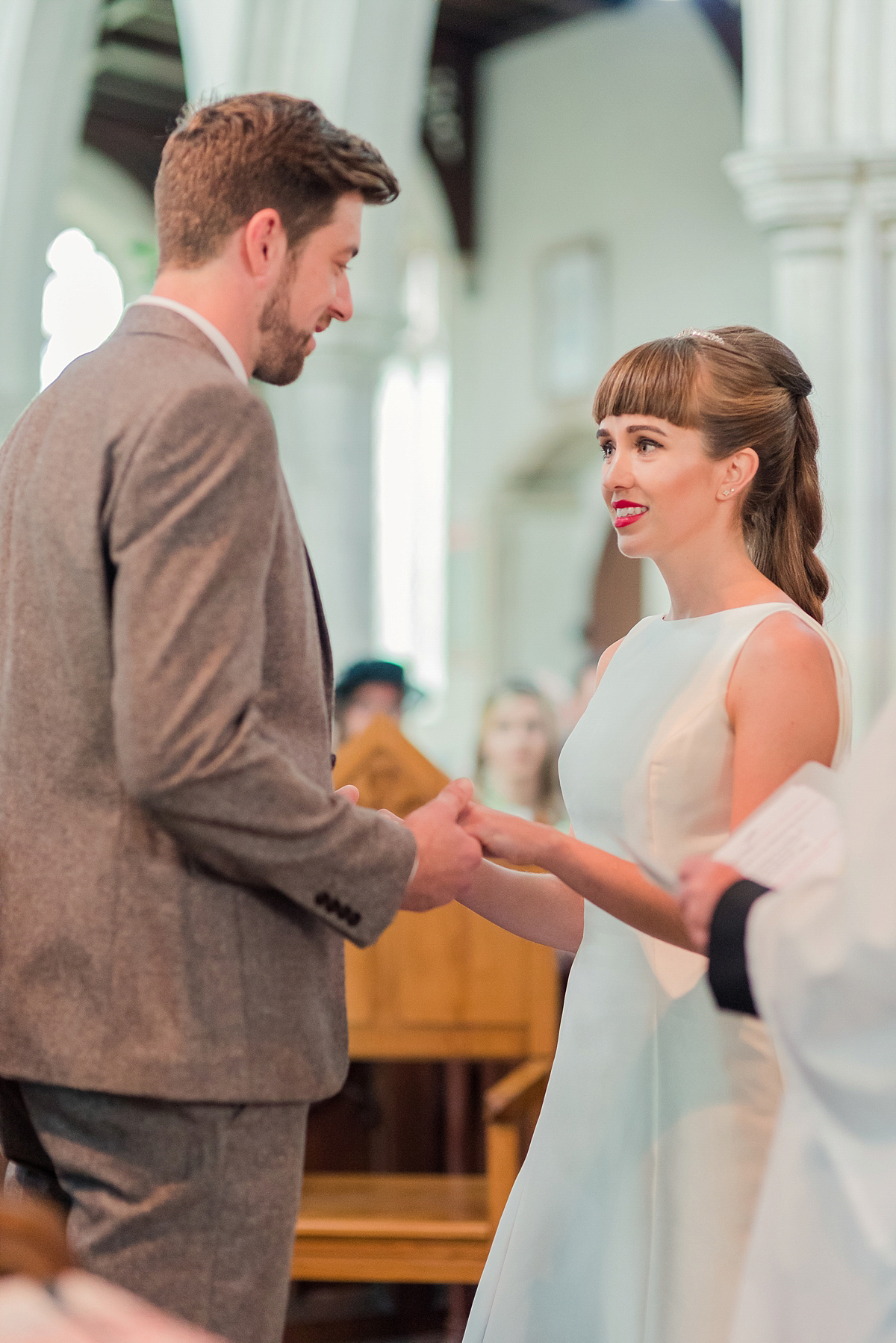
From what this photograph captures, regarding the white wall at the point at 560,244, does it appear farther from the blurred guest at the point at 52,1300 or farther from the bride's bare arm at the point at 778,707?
the blurred guest at the point at 52,1300

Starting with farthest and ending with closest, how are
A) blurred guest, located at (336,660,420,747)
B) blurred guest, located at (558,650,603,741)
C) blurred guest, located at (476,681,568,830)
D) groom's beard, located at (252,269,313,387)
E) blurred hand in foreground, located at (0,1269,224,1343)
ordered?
blurred guest, located at (558,650,603,741)
blurred guest, located at (336,660,420,747)
blurred guest, located at (476,681,568,830)
groom's beard, located at (252,269,313,387)
blurred hand in foreground, located at (0,1269,224,1343)

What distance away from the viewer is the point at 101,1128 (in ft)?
5.05

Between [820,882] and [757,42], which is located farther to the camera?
[757,42]

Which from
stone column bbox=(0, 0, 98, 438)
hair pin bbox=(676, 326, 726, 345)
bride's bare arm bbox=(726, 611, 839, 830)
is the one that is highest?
stone column bbox=(0, 0, 98, 438)

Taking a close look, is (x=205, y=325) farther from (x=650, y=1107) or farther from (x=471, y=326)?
(x=471, y=326)

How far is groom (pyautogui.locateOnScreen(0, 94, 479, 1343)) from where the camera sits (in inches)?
57.4

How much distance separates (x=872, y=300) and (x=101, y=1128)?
4.03 meters

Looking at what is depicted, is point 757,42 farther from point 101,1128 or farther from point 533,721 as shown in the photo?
point 101,1128

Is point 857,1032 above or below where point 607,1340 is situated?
above

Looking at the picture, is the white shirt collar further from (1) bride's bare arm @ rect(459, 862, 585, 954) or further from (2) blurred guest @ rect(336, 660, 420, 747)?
(2) blurred guest @ rect(336, 660, 420, 747)

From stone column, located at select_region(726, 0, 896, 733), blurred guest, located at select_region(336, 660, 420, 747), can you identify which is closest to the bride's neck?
stone column, located at select_region(726, 0, 896, 733)

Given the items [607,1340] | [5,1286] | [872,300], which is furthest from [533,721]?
[5,1286]

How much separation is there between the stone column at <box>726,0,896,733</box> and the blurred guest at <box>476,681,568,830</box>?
1.19 meters

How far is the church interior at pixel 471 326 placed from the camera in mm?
3393
